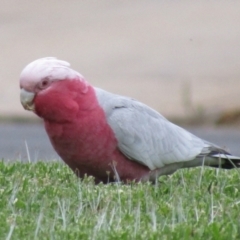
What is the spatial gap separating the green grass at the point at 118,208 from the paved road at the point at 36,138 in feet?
17.6

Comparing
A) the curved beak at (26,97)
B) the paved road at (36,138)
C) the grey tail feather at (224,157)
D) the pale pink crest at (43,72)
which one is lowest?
the paved road at (36,138)

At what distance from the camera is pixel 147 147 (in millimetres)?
6504

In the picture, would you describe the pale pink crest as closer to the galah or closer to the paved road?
the galah

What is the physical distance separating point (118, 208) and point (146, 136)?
1266 millimetres

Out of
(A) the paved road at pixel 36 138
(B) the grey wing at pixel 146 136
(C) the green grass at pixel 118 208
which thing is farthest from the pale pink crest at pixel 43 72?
(A) the paved road at pixel 36 138

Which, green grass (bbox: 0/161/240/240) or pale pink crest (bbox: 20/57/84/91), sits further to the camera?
pale pink crest (bbox: 20/57/84/91)

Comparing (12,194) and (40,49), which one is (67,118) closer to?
(12,194)

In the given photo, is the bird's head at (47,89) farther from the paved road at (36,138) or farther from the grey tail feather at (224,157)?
the paved road at (36,138)

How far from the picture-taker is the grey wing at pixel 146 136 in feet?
20.6

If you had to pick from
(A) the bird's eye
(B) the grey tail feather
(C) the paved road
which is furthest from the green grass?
(C) the paved road

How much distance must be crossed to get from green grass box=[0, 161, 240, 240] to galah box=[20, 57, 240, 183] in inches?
6.3

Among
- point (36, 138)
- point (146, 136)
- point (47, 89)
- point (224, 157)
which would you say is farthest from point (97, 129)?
Answer: point (36, 138)

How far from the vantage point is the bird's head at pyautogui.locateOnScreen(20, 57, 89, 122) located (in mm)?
6027

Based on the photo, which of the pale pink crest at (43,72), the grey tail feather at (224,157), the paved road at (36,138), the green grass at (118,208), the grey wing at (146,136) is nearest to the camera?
the green grass at (118,208)
